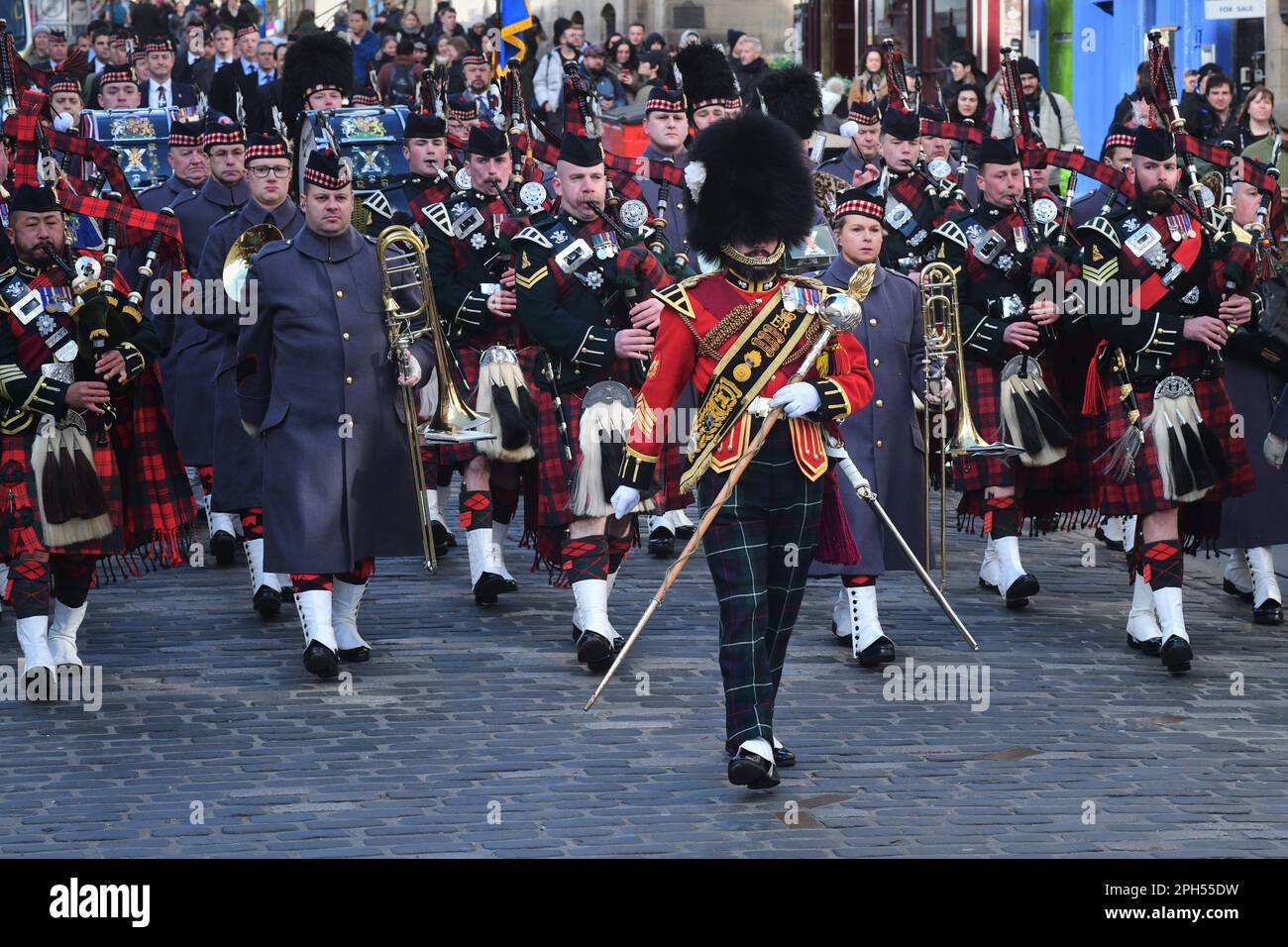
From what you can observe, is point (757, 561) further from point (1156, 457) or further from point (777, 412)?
point (1156, 457)

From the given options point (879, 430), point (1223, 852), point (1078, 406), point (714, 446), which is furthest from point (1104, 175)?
point (1223, 852)

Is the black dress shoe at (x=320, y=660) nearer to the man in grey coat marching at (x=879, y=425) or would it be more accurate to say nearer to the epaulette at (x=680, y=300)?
the man in grey coat marching at (x=879, y=425)

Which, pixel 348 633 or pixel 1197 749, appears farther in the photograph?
pixel 348 633

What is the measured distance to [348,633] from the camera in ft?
30.5

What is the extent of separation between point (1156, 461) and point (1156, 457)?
15 millimetres

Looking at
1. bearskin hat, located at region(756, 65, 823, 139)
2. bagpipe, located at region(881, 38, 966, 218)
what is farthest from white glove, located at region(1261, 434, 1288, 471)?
bearskin hat, located at region(756, 65, 823, 139)

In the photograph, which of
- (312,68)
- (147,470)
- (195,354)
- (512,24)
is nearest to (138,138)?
(312,68)

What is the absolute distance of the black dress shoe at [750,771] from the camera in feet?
23.4

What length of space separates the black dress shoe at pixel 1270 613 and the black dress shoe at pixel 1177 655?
109cm

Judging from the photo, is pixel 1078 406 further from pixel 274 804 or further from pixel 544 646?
pixel 274 804

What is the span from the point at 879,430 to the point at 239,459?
9.44ft

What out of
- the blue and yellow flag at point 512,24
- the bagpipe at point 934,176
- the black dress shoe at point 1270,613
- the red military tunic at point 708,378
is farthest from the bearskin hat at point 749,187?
the blue and yellow flag at point 512,24

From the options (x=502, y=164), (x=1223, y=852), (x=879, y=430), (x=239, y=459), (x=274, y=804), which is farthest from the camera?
(x=502, y=164)

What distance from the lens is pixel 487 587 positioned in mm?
10281
